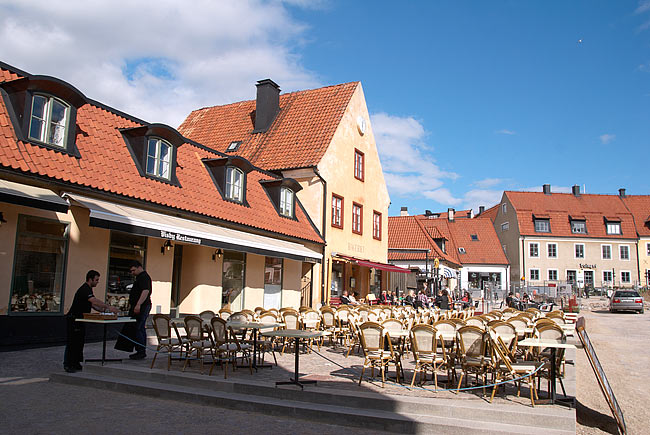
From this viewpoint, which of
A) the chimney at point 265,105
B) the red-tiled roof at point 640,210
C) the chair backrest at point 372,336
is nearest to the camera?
the chair backrest at point 372,336

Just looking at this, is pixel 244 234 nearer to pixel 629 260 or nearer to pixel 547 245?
pixel 547 245

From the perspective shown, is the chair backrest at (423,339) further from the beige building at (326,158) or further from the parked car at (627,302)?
the parked car at (627,302)

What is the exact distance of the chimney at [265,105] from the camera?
25.2m

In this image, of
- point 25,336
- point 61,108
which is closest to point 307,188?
point 61,108

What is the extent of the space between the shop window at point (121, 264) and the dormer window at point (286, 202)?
779 centimetres

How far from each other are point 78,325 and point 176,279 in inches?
275

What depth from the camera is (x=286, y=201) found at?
21000mm

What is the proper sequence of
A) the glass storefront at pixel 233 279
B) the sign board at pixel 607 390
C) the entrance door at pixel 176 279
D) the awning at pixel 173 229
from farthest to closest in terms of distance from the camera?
the glass storefront at pixel 233 279 < the entrance door at pixel 176 279 < the awning at pixel 173 229 < the sign board at pixel 607 390

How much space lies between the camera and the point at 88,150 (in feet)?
42.0

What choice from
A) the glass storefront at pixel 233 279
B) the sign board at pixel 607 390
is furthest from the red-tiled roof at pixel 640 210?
the sign board at pixel 607 390

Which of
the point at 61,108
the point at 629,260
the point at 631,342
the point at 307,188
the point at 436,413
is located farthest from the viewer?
the point at 629,260

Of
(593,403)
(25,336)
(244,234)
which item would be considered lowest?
(593,403)

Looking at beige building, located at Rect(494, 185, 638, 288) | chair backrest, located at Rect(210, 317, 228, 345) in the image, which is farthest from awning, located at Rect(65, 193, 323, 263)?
beige building, located at Rect(494, 185, 638, 288)

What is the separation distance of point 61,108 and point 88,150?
3.79 ft
